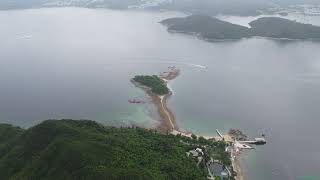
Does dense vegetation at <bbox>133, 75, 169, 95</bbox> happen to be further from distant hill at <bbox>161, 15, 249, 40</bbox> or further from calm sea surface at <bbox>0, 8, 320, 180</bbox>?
distant hill at <bbox>161, 15, 249, 40</bbox>

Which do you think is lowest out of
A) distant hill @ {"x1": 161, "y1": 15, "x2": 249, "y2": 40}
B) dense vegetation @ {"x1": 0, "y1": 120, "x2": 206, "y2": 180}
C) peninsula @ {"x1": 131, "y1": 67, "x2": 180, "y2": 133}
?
distant hill @ {"x1": 161, "y1": 15, "x2": 249, "y2": 40}

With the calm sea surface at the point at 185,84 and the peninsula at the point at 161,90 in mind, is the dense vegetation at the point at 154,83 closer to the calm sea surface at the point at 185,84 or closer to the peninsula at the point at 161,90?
the peninsula at the point at 161,90

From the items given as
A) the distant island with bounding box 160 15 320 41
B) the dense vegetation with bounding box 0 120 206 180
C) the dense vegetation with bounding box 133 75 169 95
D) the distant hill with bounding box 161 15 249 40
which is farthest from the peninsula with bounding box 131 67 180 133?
the distant island with bounding box 160 15 320 41

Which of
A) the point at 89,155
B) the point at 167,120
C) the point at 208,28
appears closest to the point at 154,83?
the point at 167,120

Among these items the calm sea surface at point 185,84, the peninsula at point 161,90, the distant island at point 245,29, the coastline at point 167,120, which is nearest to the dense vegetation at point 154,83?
the peninsula at point 161,90

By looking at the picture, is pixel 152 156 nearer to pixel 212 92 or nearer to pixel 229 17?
pixel 212 92

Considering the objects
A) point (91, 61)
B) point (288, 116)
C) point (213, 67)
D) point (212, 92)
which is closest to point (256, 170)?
point (288, 116)
